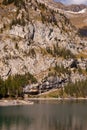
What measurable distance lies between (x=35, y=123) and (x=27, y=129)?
15.5 metres

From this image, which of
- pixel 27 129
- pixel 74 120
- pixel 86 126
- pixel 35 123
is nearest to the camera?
pixel 27 129

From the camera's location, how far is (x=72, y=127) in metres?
115

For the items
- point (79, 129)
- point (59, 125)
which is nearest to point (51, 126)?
point (59, 125)

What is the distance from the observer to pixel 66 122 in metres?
127

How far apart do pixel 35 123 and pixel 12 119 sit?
49.9 feet

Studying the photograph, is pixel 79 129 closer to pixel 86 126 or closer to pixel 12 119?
pixel 86 126

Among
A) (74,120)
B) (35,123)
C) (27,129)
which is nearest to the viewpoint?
(27,129)

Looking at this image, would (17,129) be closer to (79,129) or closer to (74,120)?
(79,129)

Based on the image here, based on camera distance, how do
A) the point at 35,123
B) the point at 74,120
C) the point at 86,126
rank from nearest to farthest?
1. the point at 86,126
2. the point at 35,123
3. the point at 74,120

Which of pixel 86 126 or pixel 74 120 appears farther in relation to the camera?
pixel 74 120

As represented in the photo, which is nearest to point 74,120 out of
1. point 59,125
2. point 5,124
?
point 59,125

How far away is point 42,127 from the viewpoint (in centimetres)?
11406

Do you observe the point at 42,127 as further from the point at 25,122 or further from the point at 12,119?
the point at 12,119

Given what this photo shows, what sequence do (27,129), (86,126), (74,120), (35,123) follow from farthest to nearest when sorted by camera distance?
(74,120) → (35,123) → (86,126) → (27,129)
